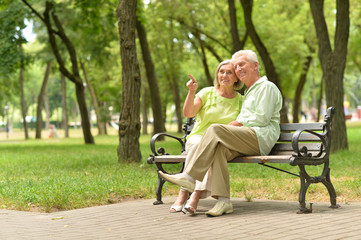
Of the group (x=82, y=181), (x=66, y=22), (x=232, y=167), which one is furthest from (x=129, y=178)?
(x=66, y=22)

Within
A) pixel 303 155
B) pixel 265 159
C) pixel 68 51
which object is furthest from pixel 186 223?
pixel 68 51

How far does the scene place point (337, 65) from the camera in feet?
49.5

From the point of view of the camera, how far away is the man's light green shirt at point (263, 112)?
649cm

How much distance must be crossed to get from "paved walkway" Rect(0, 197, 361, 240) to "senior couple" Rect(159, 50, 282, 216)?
1.02 feet

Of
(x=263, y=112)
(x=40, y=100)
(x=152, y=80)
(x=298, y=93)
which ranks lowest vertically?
(x=263, y=112)

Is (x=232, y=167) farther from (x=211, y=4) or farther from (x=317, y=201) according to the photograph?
(x=211, y=4)

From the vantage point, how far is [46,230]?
221 inches

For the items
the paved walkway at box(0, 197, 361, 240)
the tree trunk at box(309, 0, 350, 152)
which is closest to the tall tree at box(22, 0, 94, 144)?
the tree trunk at box(309, 0, 350, 152)

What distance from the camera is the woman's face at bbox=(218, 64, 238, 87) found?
682 cm

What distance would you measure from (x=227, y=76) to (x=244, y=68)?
24 centimetres

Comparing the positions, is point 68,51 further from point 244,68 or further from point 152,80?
point 244,68

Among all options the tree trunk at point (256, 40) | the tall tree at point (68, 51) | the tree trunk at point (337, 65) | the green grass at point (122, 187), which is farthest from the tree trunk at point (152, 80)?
the green grass at point (122, 187)

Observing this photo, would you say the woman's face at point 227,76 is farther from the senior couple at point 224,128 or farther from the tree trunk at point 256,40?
the tree trunk at point 256,40

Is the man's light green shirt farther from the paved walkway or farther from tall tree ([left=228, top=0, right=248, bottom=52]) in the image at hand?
tall tree ([left=228, top=0, right=248, bottom=52])
